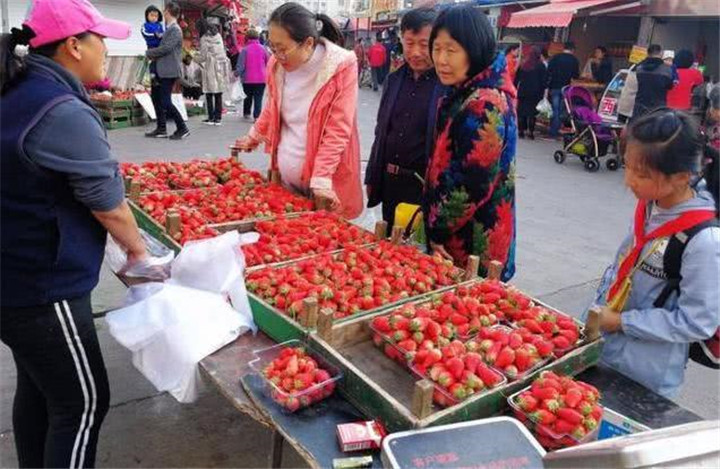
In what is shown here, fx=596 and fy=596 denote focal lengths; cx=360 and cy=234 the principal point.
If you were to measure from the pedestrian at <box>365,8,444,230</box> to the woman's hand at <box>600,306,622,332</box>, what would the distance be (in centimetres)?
151

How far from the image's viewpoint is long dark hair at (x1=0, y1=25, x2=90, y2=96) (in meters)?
1.68

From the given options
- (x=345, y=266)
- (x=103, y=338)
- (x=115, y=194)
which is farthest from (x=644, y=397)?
(x=103, y=338)

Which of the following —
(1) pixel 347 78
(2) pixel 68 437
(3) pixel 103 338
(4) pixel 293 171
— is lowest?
(3) pixel 103 338

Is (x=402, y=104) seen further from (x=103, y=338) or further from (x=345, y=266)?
(x=103, y=338)

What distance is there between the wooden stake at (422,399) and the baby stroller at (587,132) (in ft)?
29.5

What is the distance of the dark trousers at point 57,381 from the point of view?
1850mm

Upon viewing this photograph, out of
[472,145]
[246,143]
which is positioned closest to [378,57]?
[246,143]

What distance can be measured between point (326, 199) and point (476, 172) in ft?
3.54

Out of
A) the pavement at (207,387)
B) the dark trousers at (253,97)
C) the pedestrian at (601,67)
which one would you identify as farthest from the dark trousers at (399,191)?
the pedestrian at (601,67)

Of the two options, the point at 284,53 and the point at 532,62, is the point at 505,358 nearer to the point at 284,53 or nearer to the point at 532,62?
the point at 284,53

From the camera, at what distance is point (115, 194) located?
1880mm

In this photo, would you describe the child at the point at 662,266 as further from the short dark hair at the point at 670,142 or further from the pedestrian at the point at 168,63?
the pedestrian at the point at 168,63

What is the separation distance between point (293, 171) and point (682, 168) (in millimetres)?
2271

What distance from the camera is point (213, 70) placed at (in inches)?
431
